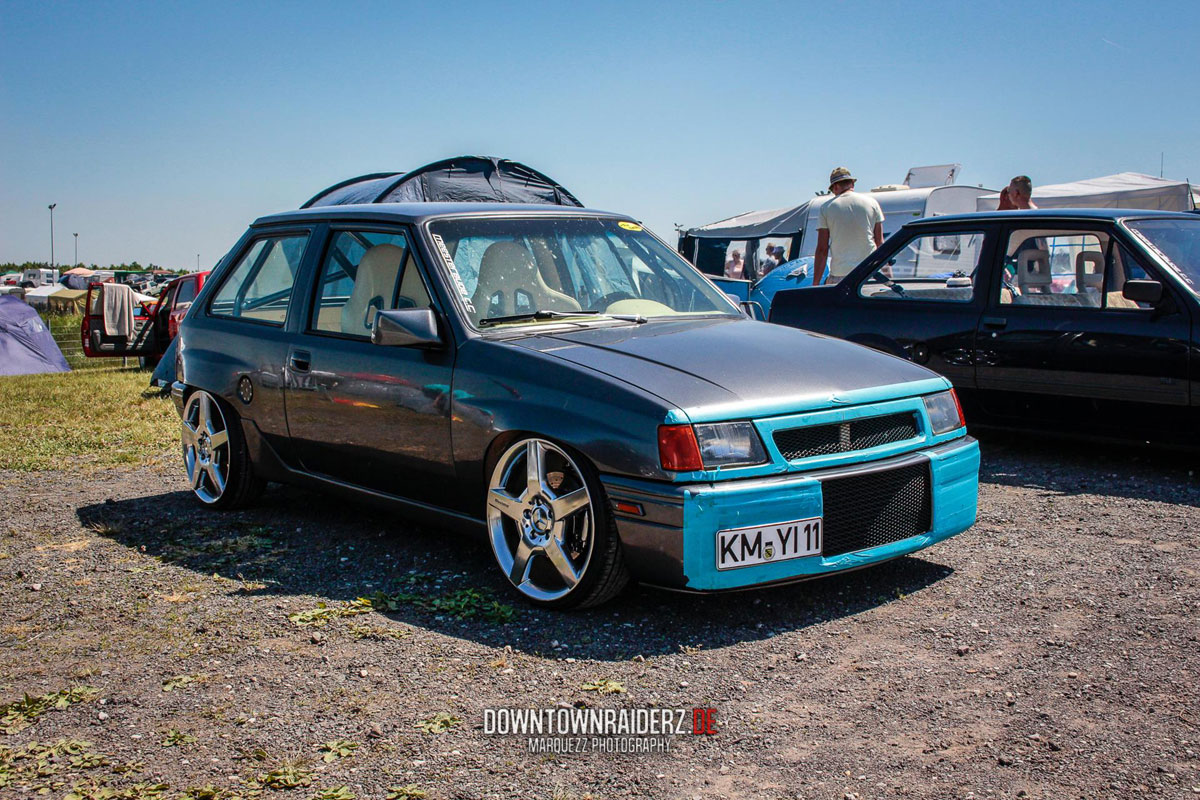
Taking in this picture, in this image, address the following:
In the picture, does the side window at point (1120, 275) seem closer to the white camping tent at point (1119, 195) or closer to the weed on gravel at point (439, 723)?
the weed on gravel at point (439, 723)

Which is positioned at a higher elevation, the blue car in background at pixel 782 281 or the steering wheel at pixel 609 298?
the blue car in background at pixel 782 281

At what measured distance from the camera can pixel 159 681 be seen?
3475 millimetres

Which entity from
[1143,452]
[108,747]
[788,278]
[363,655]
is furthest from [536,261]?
[788,278]

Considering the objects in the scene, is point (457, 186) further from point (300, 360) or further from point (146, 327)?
point (300, 360)

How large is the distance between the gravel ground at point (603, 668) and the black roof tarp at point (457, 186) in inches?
371

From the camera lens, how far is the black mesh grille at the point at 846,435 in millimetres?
3766

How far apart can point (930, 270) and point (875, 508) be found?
3.78 metres

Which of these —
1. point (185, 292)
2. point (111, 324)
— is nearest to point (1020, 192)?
point (185, 292)

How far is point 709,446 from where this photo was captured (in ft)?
11.9

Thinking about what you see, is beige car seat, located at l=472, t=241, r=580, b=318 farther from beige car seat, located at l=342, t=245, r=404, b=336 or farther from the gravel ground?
the gravel ground

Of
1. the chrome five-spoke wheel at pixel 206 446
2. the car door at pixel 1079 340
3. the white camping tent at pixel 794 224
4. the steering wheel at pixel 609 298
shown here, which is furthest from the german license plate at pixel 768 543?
the white camping tent at pixel 794 224

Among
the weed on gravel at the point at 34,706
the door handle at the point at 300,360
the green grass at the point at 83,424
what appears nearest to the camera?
the weed on gravel at the point at 34,706

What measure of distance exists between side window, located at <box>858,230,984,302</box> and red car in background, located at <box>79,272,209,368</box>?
A: 1233 cm

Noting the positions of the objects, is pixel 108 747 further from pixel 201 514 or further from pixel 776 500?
pixel 201 514
